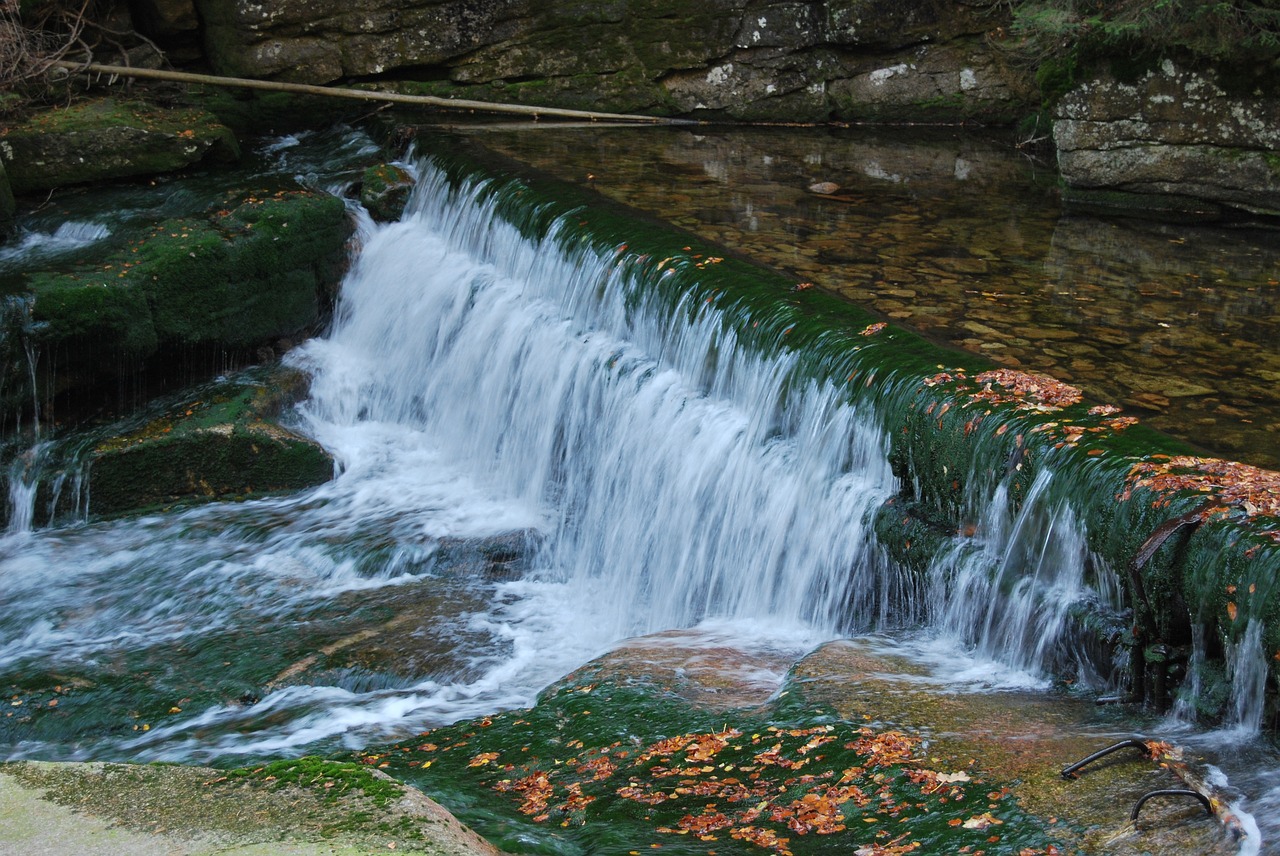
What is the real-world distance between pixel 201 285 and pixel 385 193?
2.09 metres

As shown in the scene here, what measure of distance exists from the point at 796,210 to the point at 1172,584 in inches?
197

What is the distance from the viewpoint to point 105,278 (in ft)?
26.4

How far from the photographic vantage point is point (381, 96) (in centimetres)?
1166

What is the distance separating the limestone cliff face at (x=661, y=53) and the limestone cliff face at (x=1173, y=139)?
307 centimetres

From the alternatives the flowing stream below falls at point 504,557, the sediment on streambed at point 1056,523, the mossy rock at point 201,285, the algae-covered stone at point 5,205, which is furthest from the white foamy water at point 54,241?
the sediment on streambed at point 1056,523

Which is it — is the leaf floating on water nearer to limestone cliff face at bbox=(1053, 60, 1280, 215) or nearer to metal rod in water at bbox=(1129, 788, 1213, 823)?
metal rod in water at bbox=(1129, 788, 1213, 823)

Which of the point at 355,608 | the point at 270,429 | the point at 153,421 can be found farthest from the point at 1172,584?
the point at 153,421

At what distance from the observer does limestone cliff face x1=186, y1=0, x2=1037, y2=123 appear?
11.6 meters

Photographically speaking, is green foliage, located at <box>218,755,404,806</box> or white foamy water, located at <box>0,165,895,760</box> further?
white foamy water, located at <box>0,165,895,760</box>

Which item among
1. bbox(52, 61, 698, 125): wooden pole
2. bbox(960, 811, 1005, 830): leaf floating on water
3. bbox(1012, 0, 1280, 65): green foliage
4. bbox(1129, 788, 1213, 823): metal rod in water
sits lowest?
bbox(960, 811, 1005, 830): leaf floating on water

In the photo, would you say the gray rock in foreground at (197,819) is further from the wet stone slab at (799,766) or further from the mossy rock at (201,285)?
the mossy rock at (201,285)

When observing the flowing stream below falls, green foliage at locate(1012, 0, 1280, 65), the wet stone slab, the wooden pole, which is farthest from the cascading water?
green foliage at locate(1012, 0, 1280, 65)

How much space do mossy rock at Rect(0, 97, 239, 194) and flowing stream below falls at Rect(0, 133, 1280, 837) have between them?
10.1ft

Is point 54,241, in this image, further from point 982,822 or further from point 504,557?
point 982,822
